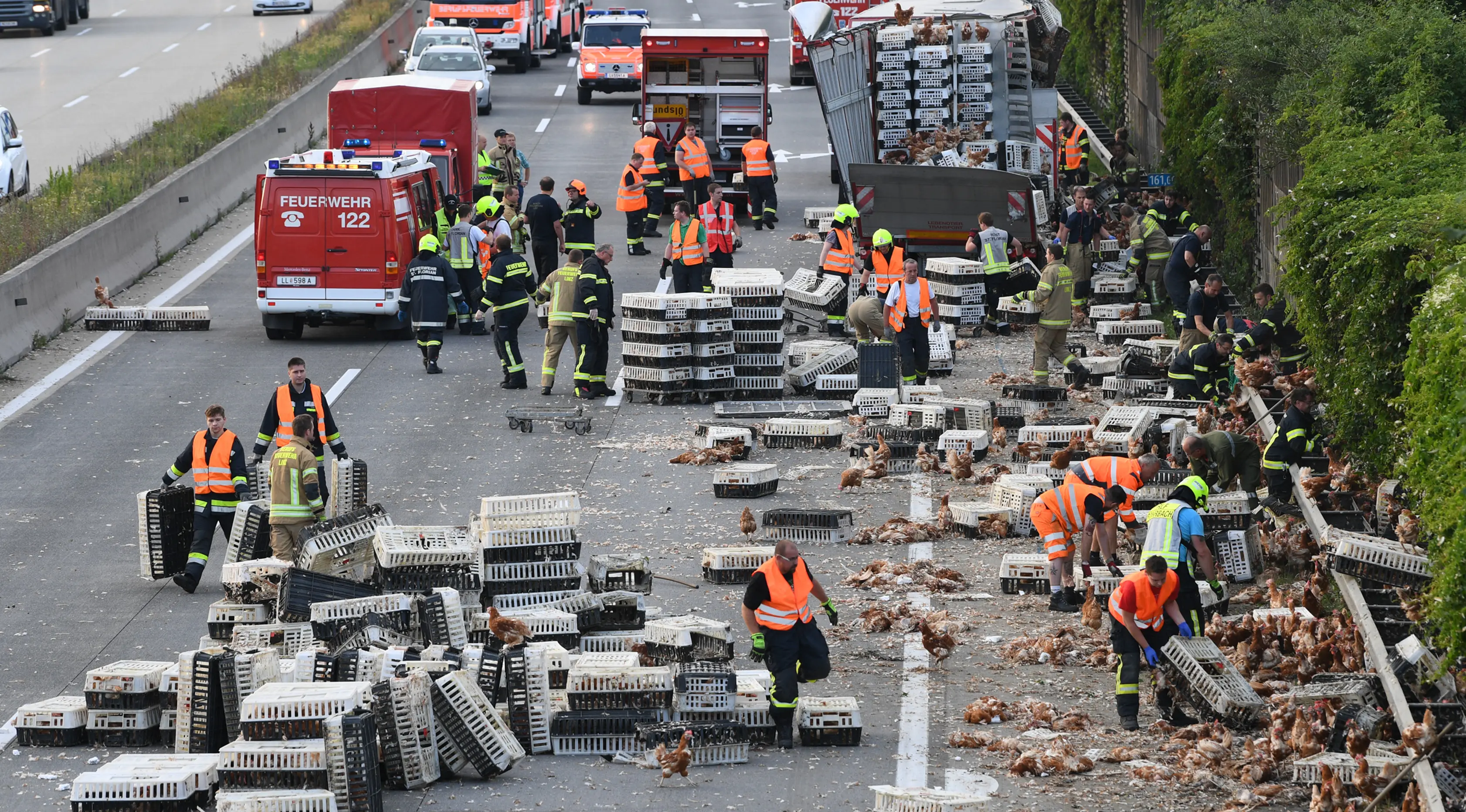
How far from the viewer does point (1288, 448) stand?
617 inches

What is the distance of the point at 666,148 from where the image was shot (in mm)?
31438

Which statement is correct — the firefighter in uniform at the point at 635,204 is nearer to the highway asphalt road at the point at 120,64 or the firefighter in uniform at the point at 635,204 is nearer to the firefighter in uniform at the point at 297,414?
the highway asphalt road at the point at 120,64

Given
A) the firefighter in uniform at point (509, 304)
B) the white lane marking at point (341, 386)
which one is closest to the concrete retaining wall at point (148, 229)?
the white lane marking at point (341, 386)

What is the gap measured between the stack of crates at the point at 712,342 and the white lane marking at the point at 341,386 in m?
4.06

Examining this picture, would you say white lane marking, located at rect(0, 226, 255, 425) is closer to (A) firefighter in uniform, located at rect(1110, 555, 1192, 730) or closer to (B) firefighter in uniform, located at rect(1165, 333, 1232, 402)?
(B) firefighter in uniform, located at rect(1165, 333, 1232, 402)

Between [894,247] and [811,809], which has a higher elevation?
[894,247]

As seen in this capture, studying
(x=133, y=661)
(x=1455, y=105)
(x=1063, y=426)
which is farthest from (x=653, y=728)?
(x=1455, y=105)

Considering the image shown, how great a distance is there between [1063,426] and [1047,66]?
36.6ft

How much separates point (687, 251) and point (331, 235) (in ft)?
14.5

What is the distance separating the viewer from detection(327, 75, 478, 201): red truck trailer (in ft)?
93.8

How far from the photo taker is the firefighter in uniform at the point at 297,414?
1571 cm

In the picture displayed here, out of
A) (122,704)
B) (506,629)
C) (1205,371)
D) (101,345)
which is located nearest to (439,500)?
(506,629)

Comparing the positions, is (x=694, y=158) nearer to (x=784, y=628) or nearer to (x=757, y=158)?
(x=757, y=158)

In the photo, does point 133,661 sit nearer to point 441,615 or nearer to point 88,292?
point 441,615
